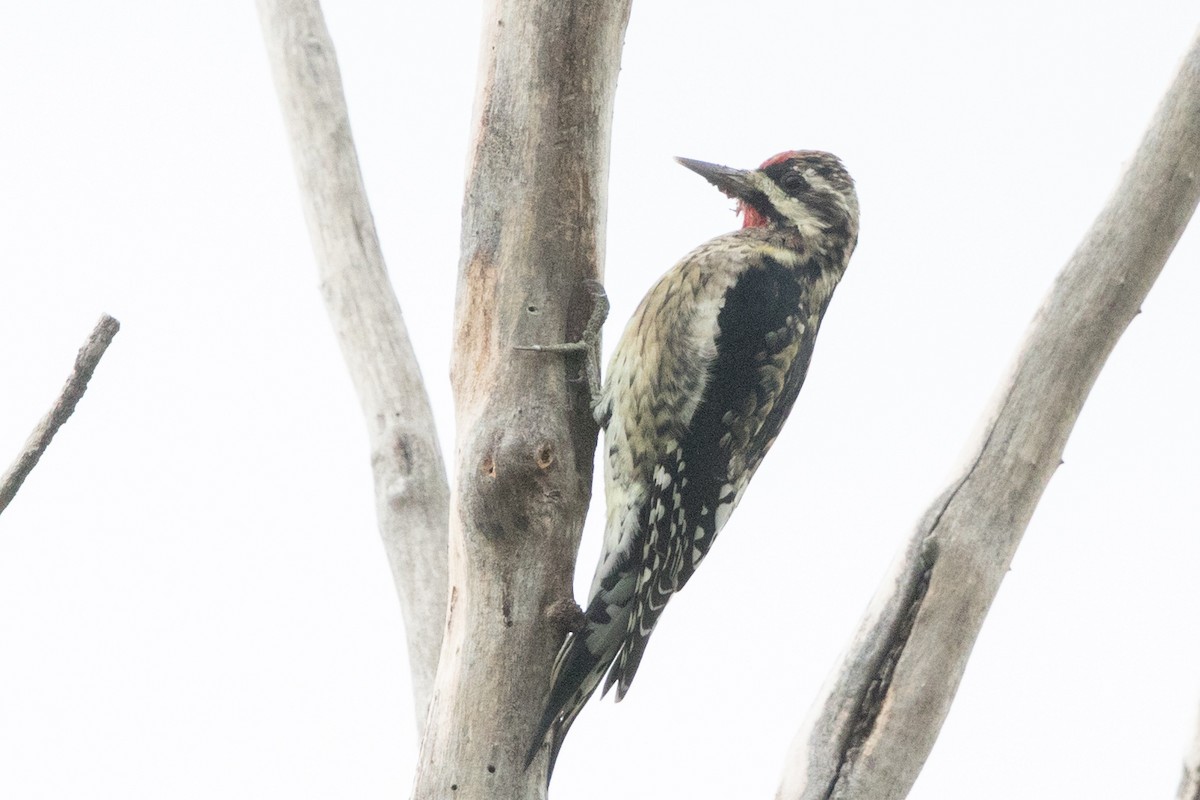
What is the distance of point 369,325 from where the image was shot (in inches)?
124

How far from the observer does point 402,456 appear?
3025 mm

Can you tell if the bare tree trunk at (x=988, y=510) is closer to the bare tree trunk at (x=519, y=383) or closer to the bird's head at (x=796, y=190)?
the bare tree trunk at (x=519, y=383)

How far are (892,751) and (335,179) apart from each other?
1988mm

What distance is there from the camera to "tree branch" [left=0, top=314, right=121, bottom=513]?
59.7 inches

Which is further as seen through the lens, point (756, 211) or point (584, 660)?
point (756, 211)

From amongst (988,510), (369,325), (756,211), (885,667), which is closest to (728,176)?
(756,211)

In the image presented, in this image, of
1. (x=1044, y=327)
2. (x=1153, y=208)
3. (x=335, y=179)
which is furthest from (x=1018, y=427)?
(x=335, y=179)

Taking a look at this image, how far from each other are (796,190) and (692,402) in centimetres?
74

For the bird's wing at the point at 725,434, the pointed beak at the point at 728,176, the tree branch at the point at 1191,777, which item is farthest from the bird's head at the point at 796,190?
the tree branch at the point at 1191,777

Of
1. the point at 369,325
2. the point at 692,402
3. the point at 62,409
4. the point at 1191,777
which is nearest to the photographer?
the point at 62,409

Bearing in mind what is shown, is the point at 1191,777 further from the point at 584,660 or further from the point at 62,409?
the point at 62,409

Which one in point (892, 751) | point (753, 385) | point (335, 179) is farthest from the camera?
point (335, 179)

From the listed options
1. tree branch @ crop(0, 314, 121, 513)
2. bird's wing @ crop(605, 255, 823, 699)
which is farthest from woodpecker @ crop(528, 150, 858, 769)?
tree branch @ crop(0, 314, 121, 513)

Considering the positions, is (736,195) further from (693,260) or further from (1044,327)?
(1044,327)
